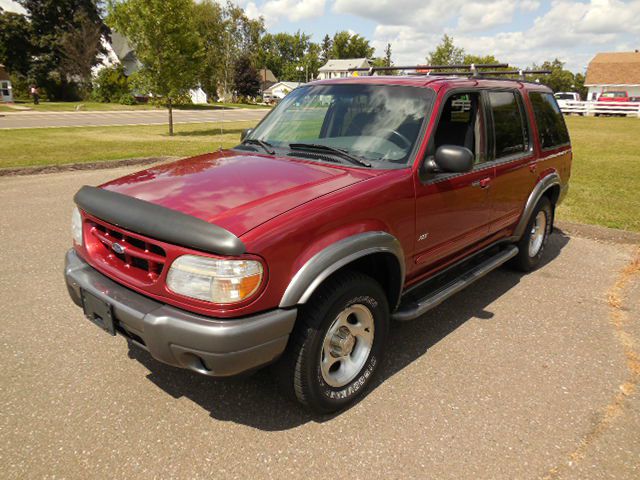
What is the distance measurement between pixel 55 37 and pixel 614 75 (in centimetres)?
6863

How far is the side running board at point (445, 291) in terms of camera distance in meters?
3.22

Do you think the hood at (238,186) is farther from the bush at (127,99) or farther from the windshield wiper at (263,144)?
the bush at (127,99)

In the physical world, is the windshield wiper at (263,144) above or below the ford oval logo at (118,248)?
above

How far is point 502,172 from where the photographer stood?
162 inches

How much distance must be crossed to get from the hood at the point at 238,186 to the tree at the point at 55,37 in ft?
170

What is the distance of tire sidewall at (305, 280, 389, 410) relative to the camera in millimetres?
2594

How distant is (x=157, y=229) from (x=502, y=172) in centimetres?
300

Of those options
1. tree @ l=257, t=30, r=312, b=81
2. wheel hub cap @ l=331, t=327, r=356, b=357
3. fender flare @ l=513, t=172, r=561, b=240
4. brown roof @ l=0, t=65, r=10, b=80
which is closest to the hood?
wheel hub cap @ l=331, t=327, r=356, b=357

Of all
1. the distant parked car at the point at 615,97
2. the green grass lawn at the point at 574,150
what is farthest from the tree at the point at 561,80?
the green grass lawn at the point at 574,150

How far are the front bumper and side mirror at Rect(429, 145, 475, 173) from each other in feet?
4.72

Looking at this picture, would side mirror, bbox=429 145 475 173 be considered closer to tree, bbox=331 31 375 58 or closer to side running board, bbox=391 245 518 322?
side running board, bbox=391 245 518 322

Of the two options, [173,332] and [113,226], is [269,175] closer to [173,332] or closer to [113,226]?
[113,226]

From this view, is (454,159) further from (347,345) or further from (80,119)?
(80,119)

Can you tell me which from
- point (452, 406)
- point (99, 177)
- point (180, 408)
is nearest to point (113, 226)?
point (180, 408)
